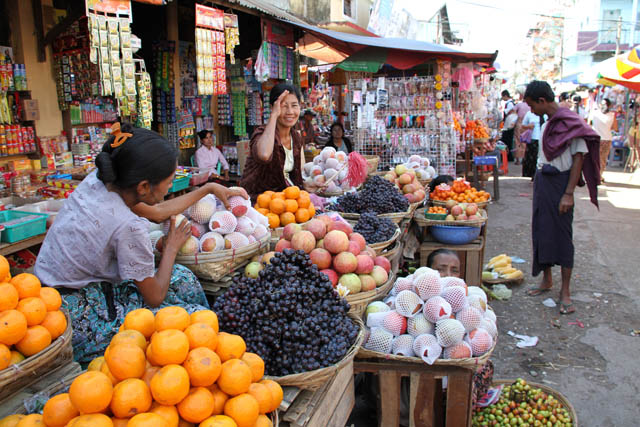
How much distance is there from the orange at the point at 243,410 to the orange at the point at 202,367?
94mm

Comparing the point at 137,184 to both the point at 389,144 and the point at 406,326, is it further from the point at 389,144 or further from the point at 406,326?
the point at 389,144

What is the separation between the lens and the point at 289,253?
237cm

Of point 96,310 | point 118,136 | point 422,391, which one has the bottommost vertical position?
point 422,391

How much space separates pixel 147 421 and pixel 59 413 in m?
0.29

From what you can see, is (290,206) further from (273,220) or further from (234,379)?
(234,379)

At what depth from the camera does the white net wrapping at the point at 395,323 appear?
2633 mm

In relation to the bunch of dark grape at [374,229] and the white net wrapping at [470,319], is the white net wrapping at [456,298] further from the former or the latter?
the bunch of dark grape at [374,229]

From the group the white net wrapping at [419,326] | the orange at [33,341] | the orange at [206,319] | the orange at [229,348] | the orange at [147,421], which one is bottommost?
the white net wrapping at [419,326]

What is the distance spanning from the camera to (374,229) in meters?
3.57

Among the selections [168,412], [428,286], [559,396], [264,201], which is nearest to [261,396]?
[168,412]

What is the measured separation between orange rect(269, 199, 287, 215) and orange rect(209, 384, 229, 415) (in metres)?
1.86

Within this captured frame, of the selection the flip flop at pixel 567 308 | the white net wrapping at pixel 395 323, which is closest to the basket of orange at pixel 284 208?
the white net wrapping at pixel 395 323

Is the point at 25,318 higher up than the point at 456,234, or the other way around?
the point at 25,318

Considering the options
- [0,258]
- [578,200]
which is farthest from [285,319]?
[578,200]
